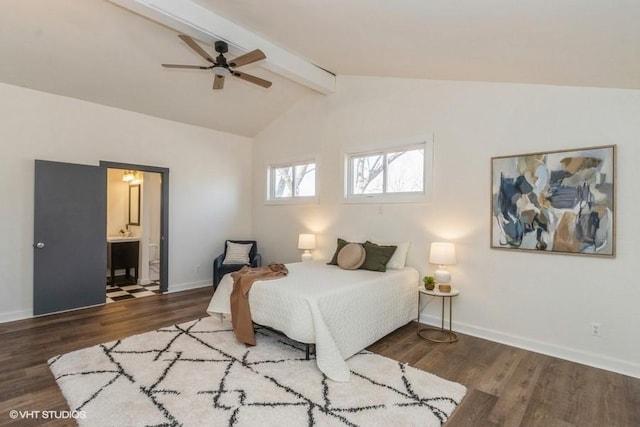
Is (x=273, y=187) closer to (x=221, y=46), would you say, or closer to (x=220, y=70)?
(x=220, y=70)

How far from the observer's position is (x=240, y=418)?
2.08m

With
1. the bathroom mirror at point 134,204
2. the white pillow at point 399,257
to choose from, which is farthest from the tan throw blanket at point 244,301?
the bathroom mirror at point 134,204

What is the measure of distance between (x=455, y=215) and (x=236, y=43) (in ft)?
10.4

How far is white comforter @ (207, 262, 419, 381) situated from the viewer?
2.72 metres

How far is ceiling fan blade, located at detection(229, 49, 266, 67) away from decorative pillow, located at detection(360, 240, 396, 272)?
8.39 ft

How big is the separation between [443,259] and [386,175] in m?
1.52

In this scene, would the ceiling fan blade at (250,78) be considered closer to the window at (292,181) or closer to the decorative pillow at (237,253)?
the window at (292,181)

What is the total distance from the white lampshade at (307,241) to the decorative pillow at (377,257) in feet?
4.00

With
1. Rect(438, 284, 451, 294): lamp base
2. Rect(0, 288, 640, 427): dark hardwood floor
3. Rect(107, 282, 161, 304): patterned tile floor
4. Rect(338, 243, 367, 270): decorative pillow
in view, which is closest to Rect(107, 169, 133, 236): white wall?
Rect(107, 282, 161, 304): patterned tile floor

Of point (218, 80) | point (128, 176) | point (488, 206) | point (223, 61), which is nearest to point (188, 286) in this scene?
point (128, 176)

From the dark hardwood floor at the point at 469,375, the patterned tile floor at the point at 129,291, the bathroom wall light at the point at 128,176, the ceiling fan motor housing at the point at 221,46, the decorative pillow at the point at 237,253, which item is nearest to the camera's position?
the dark hardwood floor at the point at 469,375

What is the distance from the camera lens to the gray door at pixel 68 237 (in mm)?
4098

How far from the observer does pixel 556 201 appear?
3.12 metres

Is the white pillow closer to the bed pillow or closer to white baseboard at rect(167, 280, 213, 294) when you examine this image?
the bed pillow
